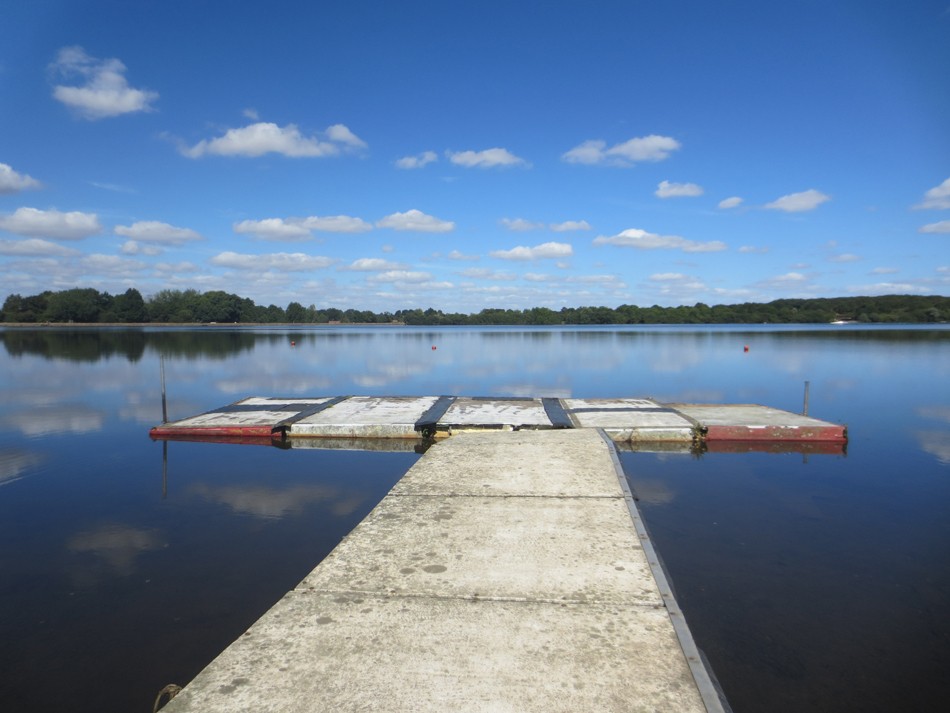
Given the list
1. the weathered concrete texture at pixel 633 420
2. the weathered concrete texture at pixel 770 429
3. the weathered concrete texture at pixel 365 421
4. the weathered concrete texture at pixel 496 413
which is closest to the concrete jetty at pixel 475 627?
the weathered concrete texture at pixel 633 420

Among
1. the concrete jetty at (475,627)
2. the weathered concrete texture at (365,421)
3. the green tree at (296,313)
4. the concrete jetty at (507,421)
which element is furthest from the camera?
the green tree at (296,313)

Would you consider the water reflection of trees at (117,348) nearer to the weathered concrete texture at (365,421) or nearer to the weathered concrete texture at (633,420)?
the weathered concrete texture at (365,421)

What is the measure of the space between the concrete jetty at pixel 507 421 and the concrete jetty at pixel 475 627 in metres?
6.04

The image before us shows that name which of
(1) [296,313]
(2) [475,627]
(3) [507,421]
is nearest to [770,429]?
(3) [507,421]

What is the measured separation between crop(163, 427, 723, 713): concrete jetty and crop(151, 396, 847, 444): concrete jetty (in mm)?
6038

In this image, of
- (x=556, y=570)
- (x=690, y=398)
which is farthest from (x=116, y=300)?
(x=556, y=570)

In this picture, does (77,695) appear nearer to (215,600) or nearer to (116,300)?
(215,600)

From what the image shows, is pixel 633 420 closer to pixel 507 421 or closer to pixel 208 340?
pixel 507 421

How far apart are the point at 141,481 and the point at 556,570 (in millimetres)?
7971

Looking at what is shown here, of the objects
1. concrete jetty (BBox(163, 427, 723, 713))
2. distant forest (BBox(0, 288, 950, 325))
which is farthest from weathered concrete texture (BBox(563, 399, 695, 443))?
distant forest (BBox(0, 288, 950, 325))

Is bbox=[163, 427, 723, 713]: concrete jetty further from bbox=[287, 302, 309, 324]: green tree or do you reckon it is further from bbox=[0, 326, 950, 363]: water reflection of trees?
bbox=[287, 302, 309, 324]: green tree

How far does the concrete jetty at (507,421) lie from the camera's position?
11547mm

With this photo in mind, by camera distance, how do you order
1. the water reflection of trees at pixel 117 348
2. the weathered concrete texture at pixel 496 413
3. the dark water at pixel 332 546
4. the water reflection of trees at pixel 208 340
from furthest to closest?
1. the water reflection of trees at pixel 208 340
2. the water reflection of trees at pixel 117 348
3. the weathered concrete texture at pixel 496 413
4. the dark water at pixel 332 546

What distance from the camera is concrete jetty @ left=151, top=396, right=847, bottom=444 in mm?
11547
